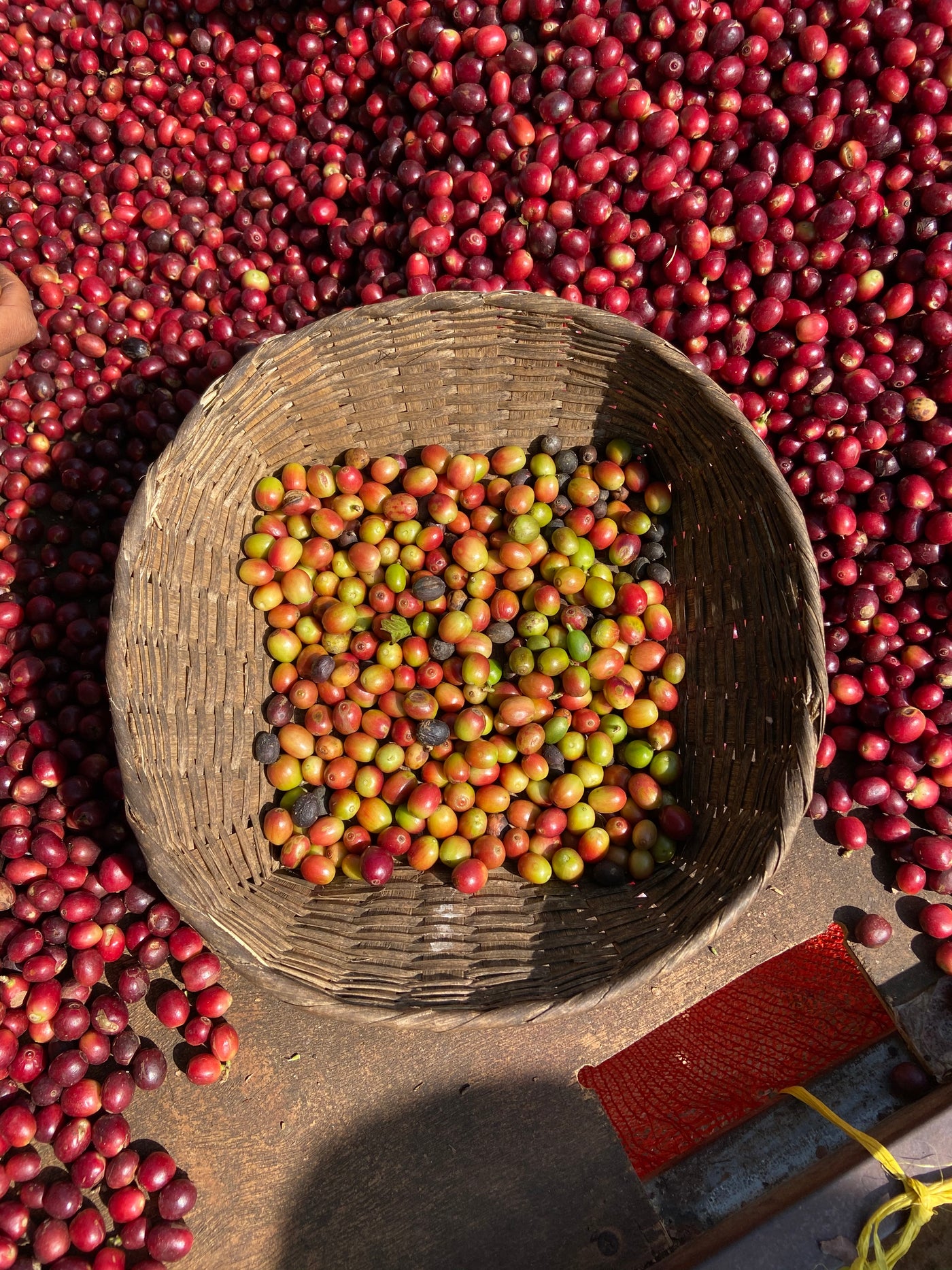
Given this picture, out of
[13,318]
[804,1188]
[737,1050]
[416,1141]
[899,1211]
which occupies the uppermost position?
[13,318]

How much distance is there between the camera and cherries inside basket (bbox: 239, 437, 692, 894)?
10.2 feet

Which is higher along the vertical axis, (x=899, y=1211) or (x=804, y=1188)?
(x=899, y=1211)

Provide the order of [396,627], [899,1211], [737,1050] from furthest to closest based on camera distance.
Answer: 1. [396,627]
2. [737,1050]
3. [899,1211]

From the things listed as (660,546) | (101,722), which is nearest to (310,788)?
(101,722)

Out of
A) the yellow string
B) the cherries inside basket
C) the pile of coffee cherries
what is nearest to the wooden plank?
the yellow string

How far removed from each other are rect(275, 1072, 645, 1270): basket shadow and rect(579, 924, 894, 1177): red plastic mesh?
6.0 inches

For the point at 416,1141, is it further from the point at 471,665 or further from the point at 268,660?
the point at 268,660

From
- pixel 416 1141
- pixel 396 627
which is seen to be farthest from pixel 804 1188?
pixel 396 627

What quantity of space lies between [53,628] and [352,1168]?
2.79 meters

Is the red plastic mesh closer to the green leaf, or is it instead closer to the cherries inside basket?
the cherries inside basket

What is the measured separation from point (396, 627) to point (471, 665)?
381 mm

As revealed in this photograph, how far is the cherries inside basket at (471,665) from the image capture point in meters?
3.11

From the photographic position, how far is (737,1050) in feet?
10.4

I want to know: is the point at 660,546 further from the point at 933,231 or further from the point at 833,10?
the point at 833,10
